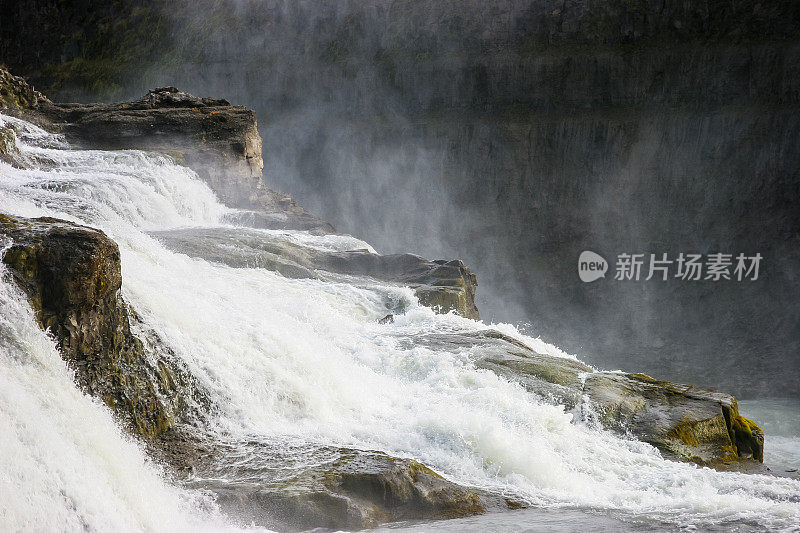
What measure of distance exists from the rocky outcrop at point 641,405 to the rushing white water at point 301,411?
1.16 feet

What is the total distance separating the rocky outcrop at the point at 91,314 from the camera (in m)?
5.45

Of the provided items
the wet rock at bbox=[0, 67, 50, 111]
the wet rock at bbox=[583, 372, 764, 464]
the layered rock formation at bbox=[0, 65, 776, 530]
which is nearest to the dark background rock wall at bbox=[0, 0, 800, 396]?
the wet rock at bbox=[583, 372, 764, 464]

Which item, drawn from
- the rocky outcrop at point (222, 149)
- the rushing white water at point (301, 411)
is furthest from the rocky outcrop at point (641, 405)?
the rocky outcrop at point (222, 149)

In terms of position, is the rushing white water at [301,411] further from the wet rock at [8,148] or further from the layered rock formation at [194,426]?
the wet rock at [8,148]

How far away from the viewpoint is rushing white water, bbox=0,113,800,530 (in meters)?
4.58

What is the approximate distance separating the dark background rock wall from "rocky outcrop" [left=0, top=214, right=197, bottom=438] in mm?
20325

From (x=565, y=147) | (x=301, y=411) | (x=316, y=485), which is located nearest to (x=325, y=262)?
(x=301, y=411)

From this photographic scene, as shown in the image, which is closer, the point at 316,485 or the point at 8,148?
the point at 316,485

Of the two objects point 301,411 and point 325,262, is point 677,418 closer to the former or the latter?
point 301,411

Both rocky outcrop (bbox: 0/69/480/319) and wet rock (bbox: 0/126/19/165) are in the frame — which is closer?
wet rock (bbox: 0/126/19/165)

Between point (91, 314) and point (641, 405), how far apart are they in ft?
20.0

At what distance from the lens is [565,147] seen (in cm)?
3078

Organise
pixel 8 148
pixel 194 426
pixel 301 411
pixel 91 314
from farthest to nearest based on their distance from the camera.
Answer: pixel 8 148
pixel 301 411
pixel 194 426
pixel 91 314

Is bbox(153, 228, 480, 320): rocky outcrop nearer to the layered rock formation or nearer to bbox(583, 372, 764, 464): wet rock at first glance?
bbox(583, 372, 764, 464): wet rock
